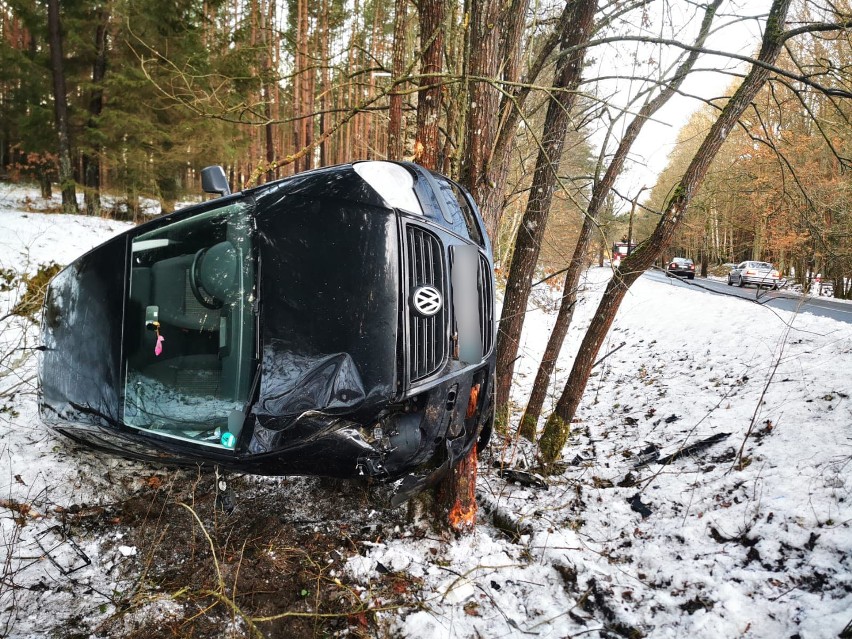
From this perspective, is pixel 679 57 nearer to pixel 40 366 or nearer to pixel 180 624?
pixel 180 624

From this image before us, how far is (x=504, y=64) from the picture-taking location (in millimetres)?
3098

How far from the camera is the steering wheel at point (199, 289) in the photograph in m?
2.85

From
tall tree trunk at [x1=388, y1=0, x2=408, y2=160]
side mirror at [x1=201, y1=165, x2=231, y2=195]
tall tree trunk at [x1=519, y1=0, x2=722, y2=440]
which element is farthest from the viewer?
tall tree trunk at [x1=388, y1=0, x2=408, y2=160]

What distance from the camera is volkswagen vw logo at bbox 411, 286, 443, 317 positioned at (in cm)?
→ 217

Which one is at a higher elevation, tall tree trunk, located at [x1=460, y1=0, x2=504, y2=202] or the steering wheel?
tall tree trunk, located at [x1=460, y1=0, x2=504, y2=202]

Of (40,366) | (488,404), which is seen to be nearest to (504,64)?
(488,404)

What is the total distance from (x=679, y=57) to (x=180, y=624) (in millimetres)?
5429

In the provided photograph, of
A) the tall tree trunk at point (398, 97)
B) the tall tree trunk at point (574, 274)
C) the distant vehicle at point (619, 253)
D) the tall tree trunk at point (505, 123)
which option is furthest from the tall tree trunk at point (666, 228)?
the tall tree trunk at point (398, 97)

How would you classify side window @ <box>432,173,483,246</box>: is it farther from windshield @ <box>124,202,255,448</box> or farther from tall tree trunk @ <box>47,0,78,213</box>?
tall tree trunk @ <box>47,0,78,213</box>

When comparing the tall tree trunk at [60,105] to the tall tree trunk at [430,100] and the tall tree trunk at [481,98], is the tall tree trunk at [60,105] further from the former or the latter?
the tall tree trunk at [481,98]

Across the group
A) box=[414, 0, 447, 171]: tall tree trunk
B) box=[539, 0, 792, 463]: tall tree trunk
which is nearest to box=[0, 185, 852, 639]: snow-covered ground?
box=[539, 0, 792, 463]: tall tree trunk

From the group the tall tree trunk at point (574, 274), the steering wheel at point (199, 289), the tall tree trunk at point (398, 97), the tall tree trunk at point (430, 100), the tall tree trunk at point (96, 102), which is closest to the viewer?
the steering wheel at point (199, 289)

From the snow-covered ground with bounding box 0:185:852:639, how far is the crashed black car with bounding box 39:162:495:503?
1.92 ft

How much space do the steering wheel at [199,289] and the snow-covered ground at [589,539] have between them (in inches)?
55.1
